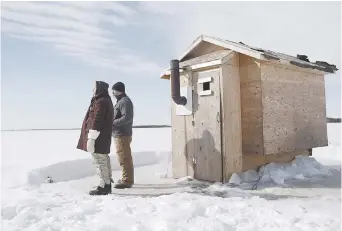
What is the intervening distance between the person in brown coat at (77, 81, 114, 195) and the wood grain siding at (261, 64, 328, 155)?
3294mm

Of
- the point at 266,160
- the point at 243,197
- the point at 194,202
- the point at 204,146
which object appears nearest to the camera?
the point at 194,202

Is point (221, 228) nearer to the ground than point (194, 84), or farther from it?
nearer to the ground

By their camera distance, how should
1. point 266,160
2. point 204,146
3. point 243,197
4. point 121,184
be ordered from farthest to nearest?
point 266,160
point 204,146
point 121,184
point 243,197

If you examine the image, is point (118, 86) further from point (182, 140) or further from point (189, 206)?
point (189, 206)

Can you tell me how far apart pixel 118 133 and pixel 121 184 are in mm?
1024

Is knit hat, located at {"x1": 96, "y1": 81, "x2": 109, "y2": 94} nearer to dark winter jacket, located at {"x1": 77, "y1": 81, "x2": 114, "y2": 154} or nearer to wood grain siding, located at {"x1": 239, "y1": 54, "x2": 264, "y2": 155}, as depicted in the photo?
dark winter jacket, located at {"x1": 77, "y1": 81, "x2": 114, "y2": 154}

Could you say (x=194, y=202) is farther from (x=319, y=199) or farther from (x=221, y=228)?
(x=319, y=199)

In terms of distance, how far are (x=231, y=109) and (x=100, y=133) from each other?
2848 millimetres

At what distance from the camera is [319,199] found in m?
4.96

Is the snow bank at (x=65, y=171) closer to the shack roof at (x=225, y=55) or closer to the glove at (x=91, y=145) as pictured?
the glove at (x=91, y=145)

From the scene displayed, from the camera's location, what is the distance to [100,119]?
208 inches

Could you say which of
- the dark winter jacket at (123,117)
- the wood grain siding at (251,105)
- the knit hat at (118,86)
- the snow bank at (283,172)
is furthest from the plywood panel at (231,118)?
the knit hat at (118,86)

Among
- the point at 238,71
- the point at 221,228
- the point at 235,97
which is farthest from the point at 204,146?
the point at 221,228

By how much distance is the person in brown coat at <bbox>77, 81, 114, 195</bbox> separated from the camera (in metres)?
5.22
